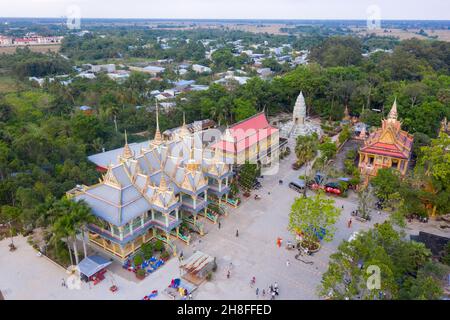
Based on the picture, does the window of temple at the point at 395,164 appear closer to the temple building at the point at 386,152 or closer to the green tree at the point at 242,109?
the temple building at the point at 386,152

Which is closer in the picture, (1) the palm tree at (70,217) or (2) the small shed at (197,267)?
(1) the palm tree at (70,217)

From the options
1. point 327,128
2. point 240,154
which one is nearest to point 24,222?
point 240,154

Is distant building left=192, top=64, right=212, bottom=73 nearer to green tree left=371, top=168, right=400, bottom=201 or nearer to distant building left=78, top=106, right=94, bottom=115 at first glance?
distant building left=78, top=106, right=94, bottom=115

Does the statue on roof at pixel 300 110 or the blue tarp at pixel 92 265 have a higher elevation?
the statue on roof at pixel 300 110

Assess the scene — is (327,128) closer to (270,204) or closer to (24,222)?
(270,204)

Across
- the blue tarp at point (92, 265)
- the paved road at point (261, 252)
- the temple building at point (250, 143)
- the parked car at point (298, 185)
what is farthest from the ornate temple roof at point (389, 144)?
the blue tarp at point (92, 265)

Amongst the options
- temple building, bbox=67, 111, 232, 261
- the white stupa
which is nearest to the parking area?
temple building, bbox=67, 111, 232, 261

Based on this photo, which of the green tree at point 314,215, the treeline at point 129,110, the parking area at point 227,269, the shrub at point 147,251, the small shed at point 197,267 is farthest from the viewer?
the treeline at point 129,110
